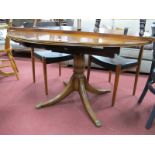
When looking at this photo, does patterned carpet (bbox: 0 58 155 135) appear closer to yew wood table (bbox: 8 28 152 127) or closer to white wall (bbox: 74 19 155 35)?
yew wood table (bbox: 8 28 152 127)

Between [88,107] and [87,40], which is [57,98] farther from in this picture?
[87,40]

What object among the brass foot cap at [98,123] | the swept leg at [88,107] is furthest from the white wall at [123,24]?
the brass foot cap at [98,123]

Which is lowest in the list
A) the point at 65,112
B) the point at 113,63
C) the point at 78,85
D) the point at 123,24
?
the point at 65,112

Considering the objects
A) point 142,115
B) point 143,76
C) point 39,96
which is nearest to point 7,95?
point 39,96

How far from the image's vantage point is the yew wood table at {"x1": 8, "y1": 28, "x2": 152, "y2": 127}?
138 centimetres

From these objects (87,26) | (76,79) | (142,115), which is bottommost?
(142,115)

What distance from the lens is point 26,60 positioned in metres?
3.44

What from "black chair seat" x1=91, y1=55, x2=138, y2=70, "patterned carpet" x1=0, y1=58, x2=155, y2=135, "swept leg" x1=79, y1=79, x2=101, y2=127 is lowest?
"patterned carpet" x1=0, y1=58, x2=155, y2=135

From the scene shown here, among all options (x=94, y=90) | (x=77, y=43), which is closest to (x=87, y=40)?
(x=77, y=43)

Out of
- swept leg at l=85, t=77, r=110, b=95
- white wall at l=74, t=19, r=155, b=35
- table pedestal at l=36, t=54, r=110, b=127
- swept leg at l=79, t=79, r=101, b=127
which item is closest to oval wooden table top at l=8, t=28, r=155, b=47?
table pedestal at l=36, t=54, r=110, b=127

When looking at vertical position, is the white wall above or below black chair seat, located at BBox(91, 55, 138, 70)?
above

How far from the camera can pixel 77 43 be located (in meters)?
1.35

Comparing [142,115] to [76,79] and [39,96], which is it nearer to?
[76,79]
